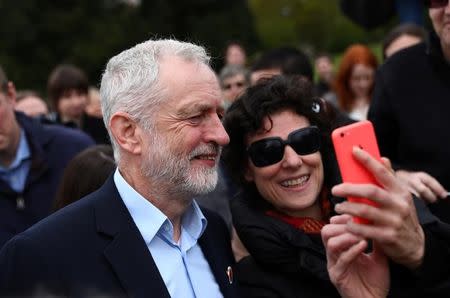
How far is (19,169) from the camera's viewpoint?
14.9 ft

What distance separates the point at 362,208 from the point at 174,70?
0.91 m

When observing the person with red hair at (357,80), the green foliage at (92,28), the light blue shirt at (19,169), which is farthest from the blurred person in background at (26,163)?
the green foliage at (92,28)

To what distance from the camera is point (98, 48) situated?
3644cm

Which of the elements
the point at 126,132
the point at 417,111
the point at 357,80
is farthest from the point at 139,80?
the point at 357,80

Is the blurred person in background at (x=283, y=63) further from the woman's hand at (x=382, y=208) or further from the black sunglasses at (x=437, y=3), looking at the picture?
the woman's hand at (x=382, y=208)

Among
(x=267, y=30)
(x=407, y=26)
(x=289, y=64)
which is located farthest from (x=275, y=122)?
(x=267, y=30)

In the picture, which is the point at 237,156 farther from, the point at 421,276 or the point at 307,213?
the point at 421,276

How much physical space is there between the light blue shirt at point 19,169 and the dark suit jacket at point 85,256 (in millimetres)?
2011

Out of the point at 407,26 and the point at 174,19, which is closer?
the point at 407,26

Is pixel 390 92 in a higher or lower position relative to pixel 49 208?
higher

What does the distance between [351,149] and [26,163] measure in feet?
9.77

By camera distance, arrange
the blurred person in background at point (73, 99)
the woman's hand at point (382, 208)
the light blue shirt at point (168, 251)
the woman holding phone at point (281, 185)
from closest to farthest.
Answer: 1. the woman's hand at point (382, 208)
2. the light blue shirt at point (168, 251)
3. the woman holding phone at point (281, 185)
4. the blurred person in background at point (73, 99)

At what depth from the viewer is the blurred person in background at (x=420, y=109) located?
3.24 m

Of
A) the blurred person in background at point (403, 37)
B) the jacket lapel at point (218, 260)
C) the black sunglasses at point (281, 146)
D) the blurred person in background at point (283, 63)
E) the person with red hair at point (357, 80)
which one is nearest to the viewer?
the jacket lapel at point (218, 260)
